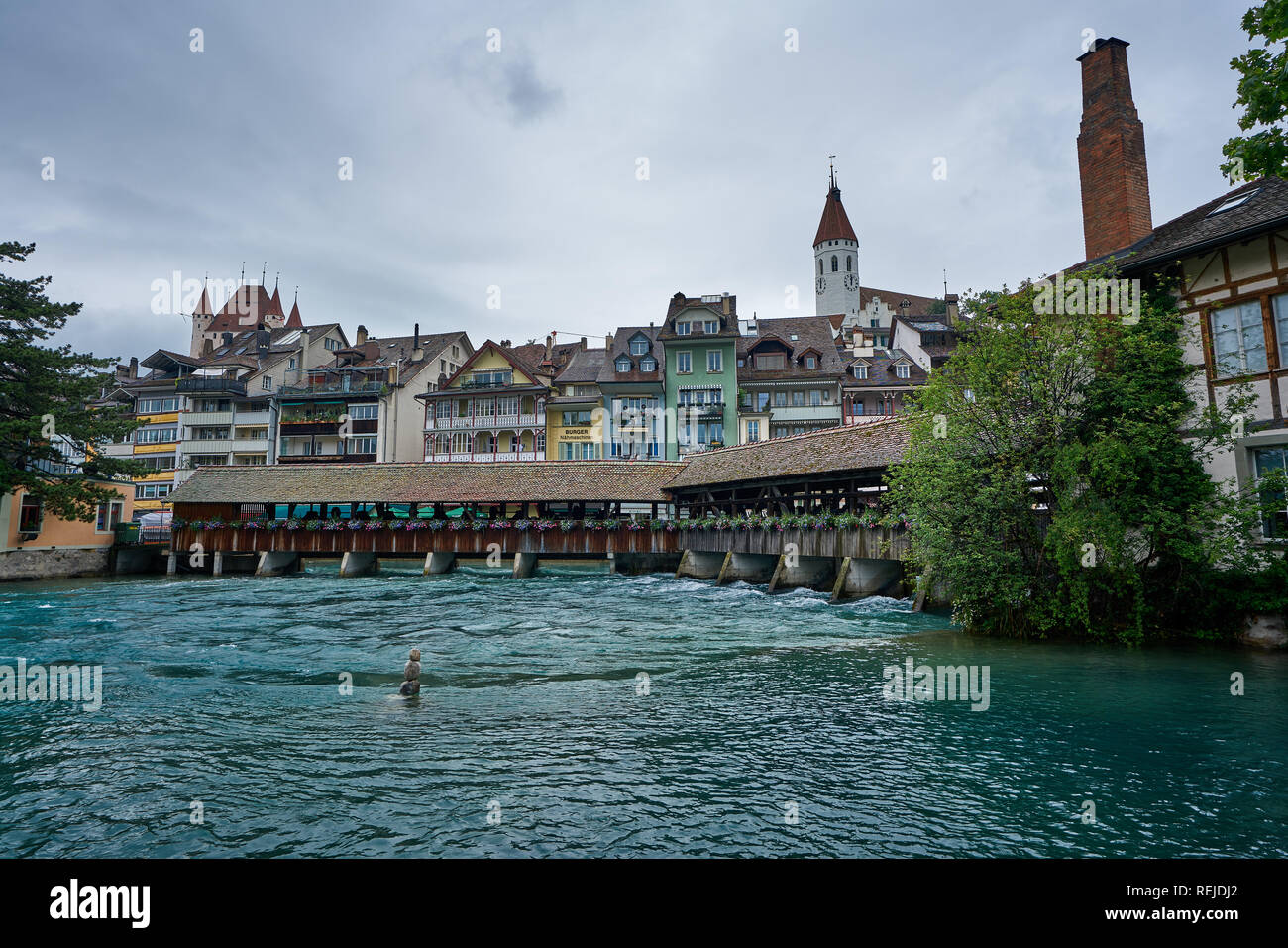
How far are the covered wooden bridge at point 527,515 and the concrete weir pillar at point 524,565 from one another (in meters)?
0.09

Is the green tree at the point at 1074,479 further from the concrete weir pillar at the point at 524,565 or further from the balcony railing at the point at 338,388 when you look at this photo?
the balcony railing at the point at 338,388

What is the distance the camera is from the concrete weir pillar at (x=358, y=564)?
3192 cm

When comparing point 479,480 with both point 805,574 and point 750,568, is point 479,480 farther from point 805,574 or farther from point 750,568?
point 805,574

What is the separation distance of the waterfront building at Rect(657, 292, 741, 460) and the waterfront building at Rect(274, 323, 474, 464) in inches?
680

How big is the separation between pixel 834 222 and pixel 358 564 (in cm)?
6511

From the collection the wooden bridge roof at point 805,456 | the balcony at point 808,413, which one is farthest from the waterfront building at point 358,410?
the wooden bridge roof at point 805,456

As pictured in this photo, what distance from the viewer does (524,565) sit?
3183 centimetres

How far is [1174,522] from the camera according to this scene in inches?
471

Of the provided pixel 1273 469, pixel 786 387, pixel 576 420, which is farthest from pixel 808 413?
pixel 1273 469

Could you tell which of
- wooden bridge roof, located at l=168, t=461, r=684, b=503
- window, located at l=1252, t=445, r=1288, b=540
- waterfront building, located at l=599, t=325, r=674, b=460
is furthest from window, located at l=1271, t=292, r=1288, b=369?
waterfront building, located at l=599, t=325, r=674, b=460

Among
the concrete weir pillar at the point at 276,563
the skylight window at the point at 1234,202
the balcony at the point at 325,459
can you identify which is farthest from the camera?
the balcony at the point at 325,459

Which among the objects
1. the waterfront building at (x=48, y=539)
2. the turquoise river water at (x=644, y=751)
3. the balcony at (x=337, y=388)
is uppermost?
the balcony at (x=337, y=388)

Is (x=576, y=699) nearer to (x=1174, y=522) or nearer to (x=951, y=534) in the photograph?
(x=951, y=534)
